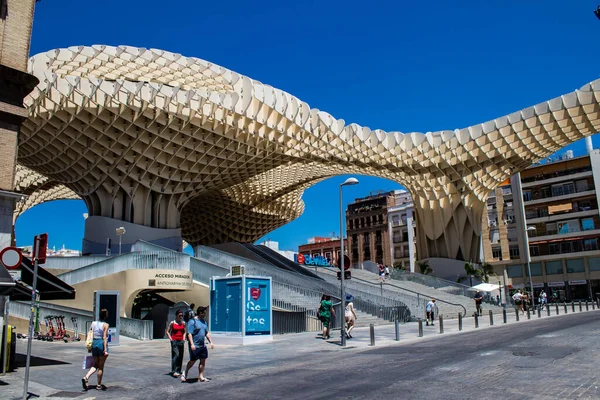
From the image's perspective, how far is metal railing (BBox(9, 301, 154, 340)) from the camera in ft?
75.4

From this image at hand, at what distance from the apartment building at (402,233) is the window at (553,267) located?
88.3ft

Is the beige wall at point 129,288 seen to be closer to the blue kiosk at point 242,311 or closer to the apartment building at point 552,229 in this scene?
the blue kiosk at point 242,311

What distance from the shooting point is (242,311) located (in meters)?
19.6

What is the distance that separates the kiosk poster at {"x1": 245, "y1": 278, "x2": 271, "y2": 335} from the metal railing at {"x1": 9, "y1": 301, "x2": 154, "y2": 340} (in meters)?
5.97

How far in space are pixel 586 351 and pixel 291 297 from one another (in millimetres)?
16085

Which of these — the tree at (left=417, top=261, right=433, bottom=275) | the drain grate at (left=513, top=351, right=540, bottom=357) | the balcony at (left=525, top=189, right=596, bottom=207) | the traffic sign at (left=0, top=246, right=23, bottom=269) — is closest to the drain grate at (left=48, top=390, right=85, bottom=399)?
the traffic sign at (left=0, top=246, right=23, bottom=269)

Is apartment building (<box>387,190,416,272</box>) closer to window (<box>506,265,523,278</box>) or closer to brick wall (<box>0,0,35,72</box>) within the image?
window (<box>506,265,523,278</box>)

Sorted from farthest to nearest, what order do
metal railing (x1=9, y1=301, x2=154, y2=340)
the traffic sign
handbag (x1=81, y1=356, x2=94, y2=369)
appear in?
metal railing (x1=9, y1=301, x2=154, y2=340)
handbag (x1=81, y1=356, x2=94, y2=369)
the traffic sign

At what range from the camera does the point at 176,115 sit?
121 feet

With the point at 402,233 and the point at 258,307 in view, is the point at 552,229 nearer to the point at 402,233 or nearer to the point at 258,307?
the point at 402,233

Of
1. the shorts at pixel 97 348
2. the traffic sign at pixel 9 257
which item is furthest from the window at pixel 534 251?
the traffic sign at pixel 9 257

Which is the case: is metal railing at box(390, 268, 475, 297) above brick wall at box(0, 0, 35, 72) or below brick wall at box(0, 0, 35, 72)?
below

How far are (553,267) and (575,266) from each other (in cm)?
262

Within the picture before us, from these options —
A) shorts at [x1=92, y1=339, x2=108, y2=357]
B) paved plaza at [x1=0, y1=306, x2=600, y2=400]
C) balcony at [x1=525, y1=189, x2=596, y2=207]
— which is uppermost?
balcony at [x1=525, y1=189, x2=596, y2=207]
